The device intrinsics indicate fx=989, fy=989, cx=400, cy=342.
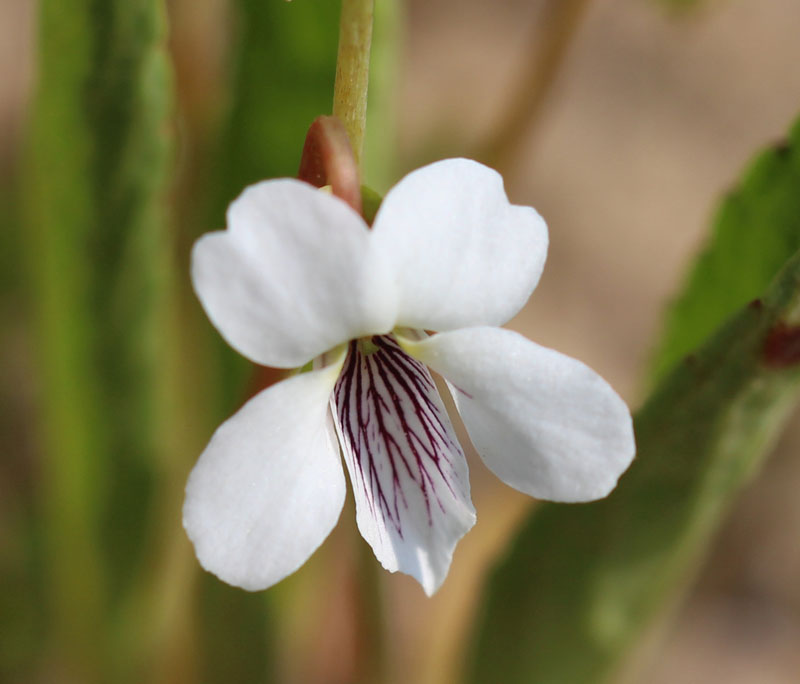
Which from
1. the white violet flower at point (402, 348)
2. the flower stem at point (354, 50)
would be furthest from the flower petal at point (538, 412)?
the flower stem at point (354, 50)

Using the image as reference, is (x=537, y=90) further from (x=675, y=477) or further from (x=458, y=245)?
A: (x=458, y=245)

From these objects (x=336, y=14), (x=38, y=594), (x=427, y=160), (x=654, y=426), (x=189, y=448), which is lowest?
(x=38, y=594)

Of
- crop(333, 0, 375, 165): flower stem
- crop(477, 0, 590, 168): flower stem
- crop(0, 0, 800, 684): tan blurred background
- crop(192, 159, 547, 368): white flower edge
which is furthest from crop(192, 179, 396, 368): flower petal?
crop(0, 0, 800, 684): tan blurred background

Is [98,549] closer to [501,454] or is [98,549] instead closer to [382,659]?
[382,659]

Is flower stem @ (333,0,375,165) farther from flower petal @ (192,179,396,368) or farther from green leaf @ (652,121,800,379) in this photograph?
green leaf @ (652,121,800,379)

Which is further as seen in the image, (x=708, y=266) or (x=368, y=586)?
(x=368, y=586)

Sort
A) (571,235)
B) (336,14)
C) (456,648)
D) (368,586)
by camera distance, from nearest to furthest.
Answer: (336,14) → (368,586) → (456,648) → (571,235)

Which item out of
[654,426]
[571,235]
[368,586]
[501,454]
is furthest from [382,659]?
[571,235]
